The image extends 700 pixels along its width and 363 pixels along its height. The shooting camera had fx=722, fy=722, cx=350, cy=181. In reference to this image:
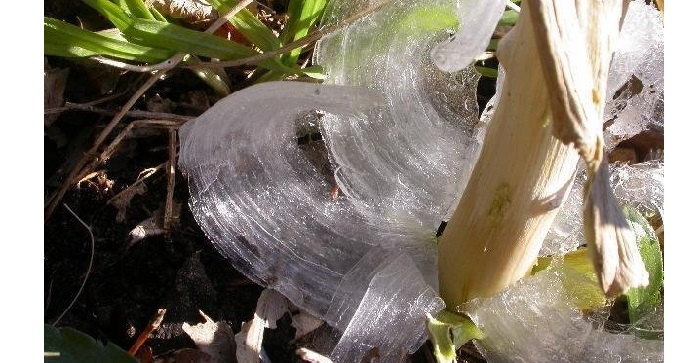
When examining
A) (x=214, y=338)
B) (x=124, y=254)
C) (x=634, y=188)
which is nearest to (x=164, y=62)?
(x=124, y=254)

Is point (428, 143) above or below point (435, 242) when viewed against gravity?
above

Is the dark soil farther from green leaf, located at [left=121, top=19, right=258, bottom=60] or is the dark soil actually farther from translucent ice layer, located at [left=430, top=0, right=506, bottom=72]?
translucent ice layer, located at [left=430, top=0, right=506, bottom=72]

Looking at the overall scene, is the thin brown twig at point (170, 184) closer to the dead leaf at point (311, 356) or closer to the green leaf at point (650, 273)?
the dead leaf at point (311, 356)

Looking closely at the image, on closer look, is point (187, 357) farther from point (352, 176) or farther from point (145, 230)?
point (352, 176)

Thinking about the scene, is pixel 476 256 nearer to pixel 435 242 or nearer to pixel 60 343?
pixel 435 242

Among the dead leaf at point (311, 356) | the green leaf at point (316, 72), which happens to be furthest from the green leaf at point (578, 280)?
the green leaf at point (316, 72)

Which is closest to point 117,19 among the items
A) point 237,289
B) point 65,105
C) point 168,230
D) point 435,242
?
point 65,105
